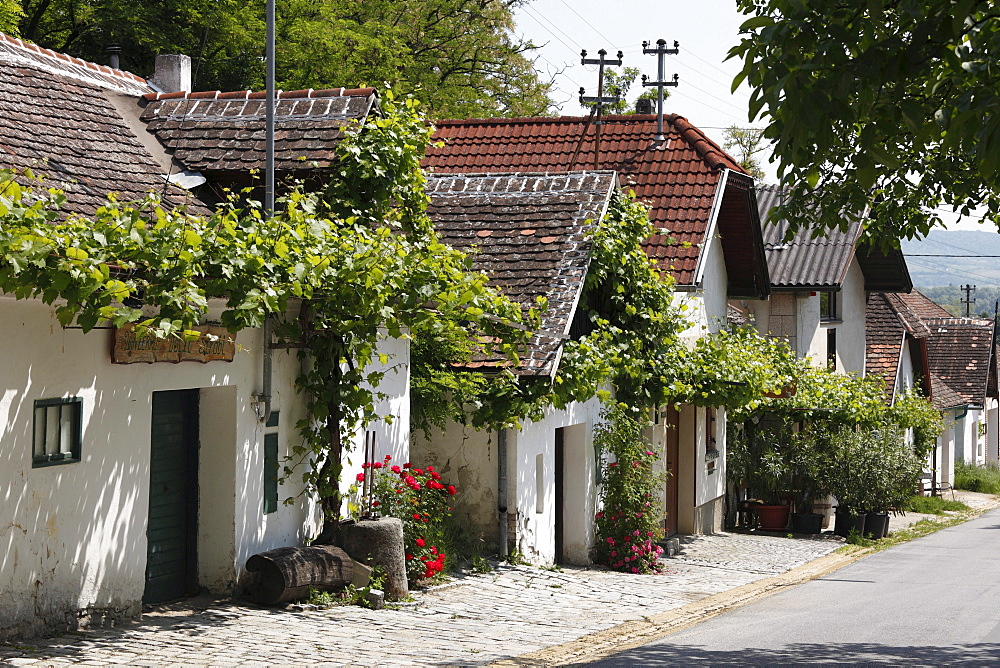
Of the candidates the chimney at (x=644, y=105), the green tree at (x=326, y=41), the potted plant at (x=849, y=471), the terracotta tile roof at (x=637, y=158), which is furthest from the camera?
the chimney at (x=644, y=105)

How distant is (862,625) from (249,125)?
8781mm

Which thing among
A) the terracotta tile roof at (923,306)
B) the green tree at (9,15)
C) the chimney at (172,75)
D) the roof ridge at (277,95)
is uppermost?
the green tree at (9,15)

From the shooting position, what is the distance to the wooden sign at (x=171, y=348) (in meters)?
10.2

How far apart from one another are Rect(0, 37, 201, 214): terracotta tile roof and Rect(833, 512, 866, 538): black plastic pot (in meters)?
15.5

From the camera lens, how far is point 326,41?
27.7 metres

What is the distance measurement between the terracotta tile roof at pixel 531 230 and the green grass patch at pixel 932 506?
17542 millimetres

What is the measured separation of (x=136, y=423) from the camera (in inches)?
416

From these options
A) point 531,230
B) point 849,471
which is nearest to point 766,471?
point 849,471

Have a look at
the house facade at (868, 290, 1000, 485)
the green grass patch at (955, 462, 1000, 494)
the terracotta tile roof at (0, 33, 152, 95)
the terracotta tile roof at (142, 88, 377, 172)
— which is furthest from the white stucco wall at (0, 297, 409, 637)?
the green grass patch at (955, 462, 1000, 494)

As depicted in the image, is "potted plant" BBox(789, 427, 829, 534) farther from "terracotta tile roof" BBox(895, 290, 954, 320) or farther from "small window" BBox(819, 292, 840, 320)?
"terracotta tile roof" BBox(895, 290, 954, 320)

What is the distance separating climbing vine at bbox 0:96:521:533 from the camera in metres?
8.48

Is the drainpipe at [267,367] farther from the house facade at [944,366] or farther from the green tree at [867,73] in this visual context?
the house facade at [944,366]

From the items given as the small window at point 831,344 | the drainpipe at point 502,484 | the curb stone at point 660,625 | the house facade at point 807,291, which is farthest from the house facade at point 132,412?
the small window at point 831,344

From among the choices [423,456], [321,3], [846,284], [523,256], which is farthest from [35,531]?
[846,284]
